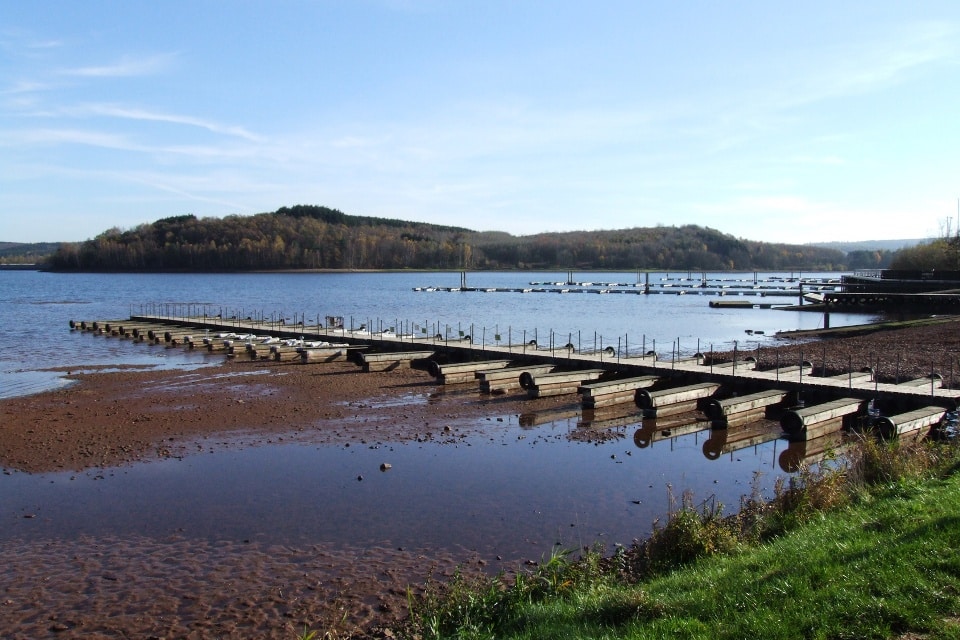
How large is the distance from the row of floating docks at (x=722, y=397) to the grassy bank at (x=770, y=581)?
6.97 meters

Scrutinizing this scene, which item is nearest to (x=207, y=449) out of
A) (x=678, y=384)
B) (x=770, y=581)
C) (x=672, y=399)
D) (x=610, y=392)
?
(x=610, y=392)

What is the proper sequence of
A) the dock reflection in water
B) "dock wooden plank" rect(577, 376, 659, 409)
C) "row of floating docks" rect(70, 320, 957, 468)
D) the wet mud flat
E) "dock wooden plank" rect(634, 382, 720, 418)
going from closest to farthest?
the wet mud flat, the dock reflection in water, "row of floating docks" rect(70, 320, 957, 468), "dock wooden plank" rect(634, 382, 720, 418), "dock wooden plank" rect(577, 376, 659, 409)

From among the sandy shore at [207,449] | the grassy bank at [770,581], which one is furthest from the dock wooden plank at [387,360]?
the grassy bank at [770,581]

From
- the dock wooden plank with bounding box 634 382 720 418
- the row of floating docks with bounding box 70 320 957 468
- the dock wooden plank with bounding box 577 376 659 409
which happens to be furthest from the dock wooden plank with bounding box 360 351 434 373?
the dock wooden plank with bounding box 634 382 720 418

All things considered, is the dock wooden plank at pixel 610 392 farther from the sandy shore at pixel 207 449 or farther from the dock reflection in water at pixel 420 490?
the dock reflection in water at pixel 420 490

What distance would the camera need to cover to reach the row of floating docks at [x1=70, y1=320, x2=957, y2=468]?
18.4 meters

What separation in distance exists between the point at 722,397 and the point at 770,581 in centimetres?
1688

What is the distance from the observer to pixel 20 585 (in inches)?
398

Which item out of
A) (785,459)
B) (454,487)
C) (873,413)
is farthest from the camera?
(873,413)

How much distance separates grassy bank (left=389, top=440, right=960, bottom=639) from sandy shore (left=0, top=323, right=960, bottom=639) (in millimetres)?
1506

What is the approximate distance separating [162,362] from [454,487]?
24.3 meters

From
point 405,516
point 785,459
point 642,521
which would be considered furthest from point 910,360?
point 405,516

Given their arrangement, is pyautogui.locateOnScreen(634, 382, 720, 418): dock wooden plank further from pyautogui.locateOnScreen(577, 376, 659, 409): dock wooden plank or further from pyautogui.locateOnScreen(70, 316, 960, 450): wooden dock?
pyautogui.locateOnScreen(577, 376, 659, 409): dock wooden plank

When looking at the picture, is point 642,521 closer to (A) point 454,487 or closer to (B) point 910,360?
(A) point 454,487
